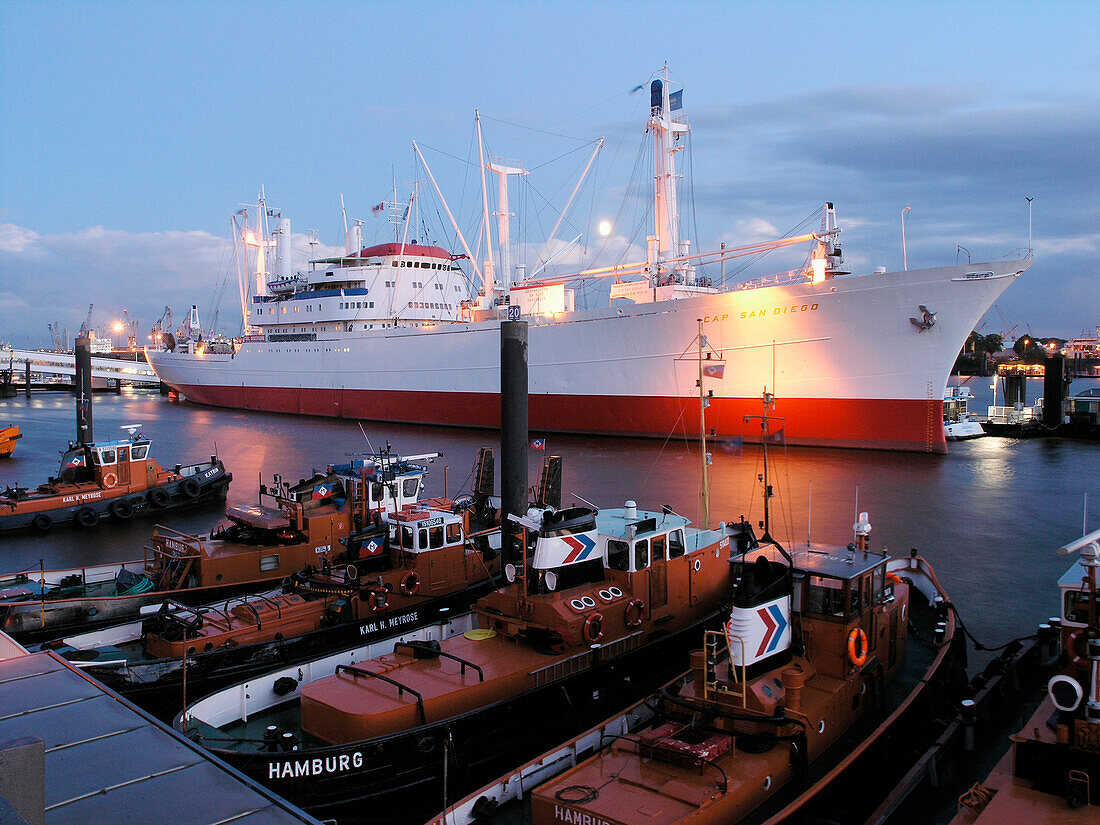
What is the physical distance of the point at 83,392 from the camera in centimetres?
2783

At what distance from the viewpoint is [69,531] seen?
20.1 metres

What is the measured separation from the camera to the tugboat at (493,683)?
6789 mm

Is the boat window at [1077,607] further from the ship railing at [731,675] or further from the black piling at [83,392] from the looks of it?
the black piling at [83,392]

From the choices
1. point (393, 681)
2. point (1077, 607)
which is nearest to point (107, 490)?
point (393, 681)

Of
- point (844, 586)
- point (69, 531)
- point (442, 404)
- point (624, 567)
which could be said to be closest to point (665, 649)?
point (624, 567)

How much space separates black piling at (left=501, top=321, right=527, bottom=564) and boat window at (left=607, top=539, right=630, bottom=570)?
11.3 ft

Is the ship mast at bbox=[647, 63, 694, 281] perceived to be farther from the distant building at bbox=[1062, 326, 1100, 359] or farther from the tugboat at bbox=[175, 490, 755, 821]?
the distant building at bbox=[1062, 326, 1100, 359]

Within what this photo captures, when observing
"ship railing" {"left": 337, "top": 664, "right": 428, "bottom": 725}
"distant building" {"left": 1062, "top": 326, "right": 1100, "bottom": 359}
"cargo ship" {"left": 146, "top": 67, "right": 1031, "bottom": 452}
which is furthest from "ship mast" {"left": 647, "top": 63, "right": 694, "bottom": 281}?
"distant building" {"left": 1062, "top": 326, "right": 1100, "bottom": 359}

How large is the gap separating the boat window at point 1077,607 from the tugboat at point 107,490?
22054 mm

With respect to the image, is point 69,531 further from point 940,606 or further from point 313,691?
point 940,606

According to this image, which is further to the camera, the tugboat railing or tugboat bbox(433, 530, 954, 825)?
the tugboat railing

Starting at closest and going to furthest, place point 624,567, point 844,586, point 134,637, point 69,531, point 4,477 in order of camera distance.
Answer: point 844,586
point 624,567
point 134,637
point 69,531
point 4,477

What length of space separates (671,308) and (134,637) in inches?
988

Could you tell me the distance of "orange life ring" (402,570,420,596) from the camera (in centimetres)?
1074
